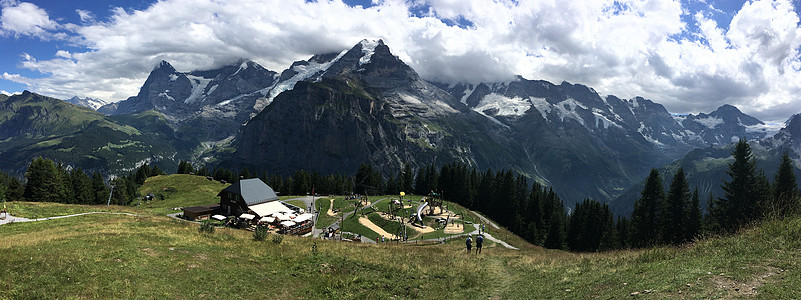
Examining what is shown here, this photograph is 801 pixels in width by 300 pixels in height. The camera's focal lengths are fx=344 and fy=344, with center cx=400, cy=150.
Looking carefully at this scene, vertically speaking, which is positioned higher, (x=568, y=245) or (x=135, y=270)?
(x=135, y=270)

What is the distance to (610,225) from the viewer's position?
90.1 m

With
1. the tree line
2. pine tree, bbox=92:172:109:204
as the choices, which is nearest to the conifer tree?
the tree line

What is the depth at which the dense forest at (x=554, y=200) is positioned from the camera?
56334mm

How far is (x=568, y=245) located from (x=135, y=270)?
9645 cm

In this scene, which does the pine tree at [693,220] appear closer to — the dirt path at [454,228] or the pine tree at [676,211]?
the pine tree at [676,211]

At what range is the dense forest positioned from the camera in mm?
56334

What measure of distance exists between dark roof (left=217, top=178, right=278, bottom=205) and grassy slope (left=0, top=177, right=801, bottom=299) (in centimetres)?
4550

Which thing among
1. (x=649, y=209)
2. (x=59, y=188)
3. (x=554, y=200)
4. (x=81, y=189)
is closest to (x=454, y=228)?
(x=649, y=209)

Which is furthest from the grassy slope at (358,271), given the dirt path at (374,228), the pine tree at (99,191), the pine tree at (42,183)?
the pine tree at (99,191)

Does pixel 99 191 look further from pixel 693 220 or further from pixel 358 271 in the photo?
pixel 693 220

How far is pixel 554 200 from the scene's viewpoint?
105 metres

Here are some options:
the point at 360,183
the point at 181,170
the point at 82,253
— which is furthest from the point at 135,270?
the point at 181,170

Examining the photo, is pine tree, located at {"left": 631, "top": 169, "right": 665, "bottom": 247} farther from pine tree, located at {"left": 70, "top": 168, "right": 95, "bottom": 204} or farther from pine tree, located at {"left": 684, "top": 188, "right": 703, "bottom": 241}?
pine tree, located at {"left": 70, "top": 168, "right": 95, "bottom": 204}

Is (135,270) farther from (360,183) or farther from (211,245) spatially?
(360,183)
